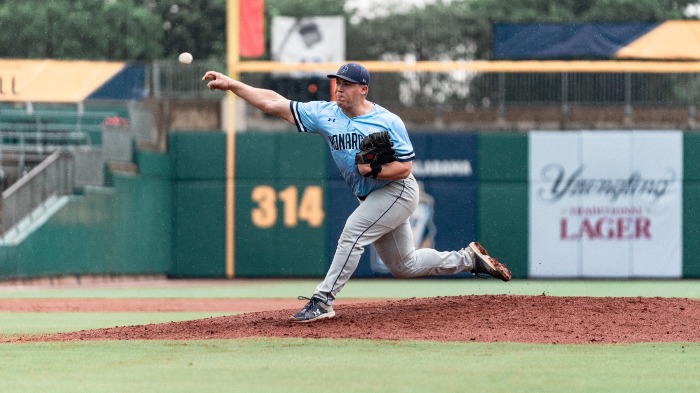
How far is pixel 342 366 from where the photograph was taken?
6340 millimetres

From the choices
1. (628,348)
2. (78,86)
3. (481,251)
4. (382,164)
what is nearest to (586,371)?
(628,348)

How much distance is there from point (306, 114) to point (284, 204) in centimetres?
1300

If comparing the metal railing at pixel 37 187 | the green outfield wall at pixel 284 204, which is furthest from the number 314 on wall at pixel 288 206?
the metal railing at pixel 37 187

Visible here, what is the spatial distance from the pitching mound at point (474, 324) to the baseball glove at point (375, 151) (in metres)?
1.12

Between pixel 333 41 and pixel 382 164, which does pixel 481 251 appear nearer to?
pixel 382 164

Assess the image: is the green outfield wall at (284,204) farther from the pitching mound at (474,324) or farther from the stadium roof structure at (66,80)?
the pitching mound at (474,324)

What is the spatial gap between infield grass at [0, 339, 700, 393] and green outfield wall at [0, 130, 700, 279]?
533 inches

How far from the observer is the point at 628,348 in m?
7.30

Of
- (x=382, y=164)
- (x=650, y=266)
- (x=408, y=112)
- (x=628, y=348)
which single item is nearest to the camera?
(x=628, y=348)

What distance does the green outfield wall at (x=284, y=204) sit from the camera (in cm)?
2109

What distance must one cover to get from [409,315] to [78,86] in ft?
49.3

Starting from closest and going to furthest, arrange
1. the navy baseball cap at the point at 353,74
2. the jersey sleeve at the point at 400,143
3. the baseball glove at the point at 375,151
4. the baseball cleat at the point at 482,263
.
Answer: the baseball glove at the point at 375,151
the navy baseball cap at the point at 353,74
the jersey sleeve at the point at 400,143
the baseball cleat at the point at 482,263

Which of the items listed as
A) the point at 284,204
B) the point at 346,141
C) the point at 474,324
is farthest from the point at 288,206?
the point at 474,324

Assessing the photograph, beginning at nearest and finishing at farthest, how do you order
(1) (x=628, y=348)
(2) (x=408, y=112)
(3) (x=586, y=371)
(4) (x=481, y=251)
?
(3) (x=586, y=371)
(1) (x=628, y=348)
(4) (x=481, y=251)
(2) (x=408, y=112)
